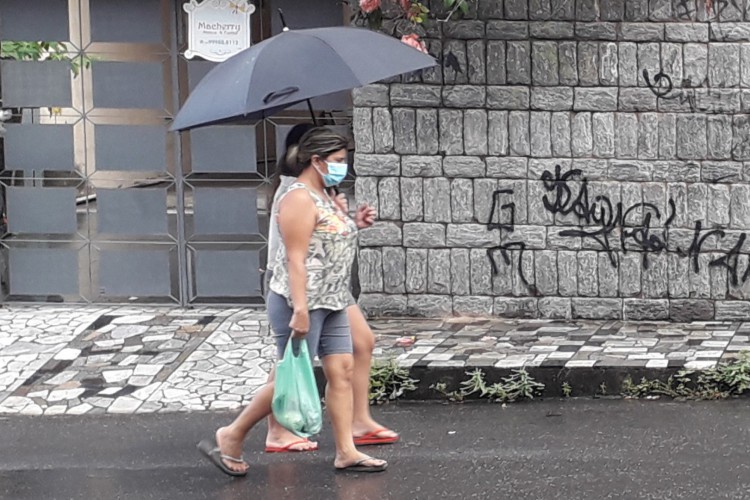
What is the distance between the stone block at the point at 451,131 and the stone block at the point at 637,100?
1.01m

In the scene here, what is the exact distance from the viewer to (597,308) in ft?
28.9

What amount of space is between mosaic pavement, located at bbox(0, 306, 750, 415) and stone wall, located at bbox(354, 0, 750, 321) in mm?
283

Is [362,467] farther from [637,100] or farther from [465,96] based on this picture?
[637,100]

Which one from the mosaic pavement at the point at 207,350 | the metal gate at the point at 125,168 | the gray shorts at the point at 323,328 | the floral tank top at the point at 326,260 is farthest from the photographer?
the metal gate at the point at 125,168

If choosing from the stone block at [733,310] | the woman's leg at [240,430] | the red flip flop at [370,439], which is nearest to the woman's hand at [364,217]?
the woman's leg at [240,430]

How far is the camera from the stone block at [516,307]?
8.86 meters

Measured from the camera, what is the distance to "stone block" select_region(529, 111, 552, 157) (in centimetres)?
869

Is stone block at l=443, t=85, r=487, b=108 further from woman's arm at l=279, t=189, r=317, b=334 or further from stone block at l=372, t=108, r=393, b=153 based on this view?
woman's arm at l=279, t=189, r=317, b=334

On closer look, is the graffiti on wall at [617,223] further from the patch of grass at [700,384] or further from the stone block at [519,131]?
the patch of grass at [700,384]

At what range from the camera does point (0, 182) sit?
9.36 metres

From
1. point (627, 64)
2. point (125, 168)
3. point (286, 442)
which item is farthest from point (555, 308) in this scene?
point (125, 168)

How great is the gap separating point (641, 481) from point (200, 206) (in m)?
4.22

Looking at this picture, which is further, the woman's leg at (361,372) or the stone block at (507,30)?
the stone block at (507,30)

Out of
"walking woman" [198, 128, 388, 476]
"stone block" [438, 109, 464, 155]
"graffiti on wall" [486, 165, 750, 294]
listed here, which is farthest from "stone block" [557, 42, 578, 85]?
"walking woman" [198, 128, 388, 476]
